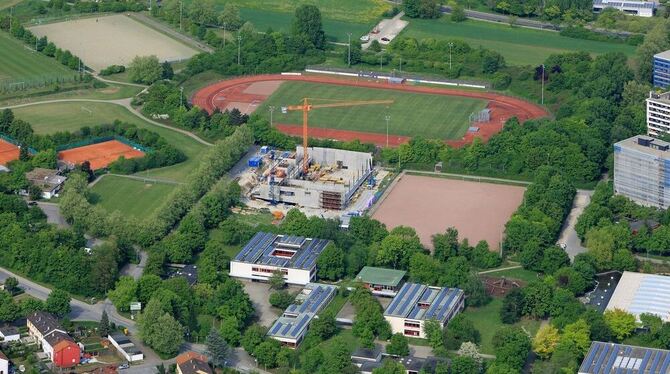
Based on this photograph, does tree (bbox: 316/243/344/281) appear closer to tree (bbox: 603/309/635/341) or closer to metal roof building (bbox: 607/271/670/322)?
metal roof building (bbox: 607/271/670/322)

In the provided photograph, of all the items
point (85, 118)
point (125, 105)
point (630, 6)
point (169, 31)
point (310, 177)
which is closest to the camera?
point (310, 177)

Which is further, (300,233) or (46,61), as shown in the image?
(46,61)

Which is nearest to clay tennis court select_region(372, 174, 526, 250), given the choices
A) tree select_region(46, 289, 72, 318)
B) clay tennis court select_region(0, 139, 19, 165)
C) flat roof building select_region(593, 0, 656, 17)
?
tree select_region(46, 289, 72, 318)

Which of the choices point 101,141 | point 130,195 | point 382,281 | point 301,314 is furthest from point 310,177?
point 301,314

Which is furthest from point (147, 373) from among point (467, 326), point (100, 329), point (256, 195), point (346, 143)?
point (346, 143)

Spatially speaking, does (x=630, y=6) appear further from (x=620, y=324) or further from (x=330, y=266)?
(x=620, y=324)

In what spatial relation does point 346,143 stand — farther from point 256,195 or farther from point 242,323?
point 242,323

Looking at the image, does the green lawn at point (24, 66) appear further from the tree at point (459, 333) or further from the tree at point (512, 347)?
the tree at point (512, 347)
